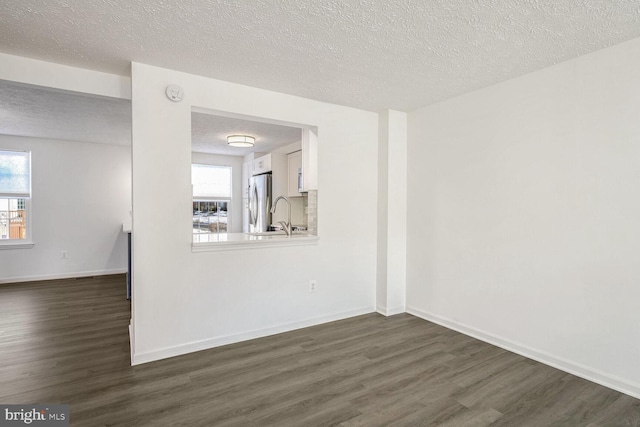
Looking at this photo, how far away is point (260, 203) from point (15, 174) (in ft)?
13.0

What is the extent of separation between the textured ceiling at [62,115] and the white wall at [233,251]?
0.74 metres

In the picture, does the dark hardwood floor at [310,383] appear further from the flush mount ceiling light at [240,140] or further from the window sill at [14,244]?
the flush mount ceiling light at [240,140]

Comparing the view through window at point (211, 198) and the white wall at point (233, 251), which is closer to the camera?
the white wall at point (233, 251)

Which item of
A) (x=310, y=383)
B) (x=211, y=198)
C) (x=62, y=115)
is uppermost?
(x=62, y=115)

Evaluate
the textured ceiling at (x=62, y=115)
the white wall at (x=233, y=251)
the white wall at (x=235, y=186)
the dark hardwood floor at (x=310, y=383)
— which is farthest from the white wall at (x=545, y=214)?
the white wall at (x=235, y=186)

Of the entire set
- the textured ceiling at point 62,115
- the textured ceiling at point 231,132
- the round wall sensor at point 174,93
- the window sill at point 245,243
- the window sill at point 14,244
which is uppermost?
the textured ceiling at point 62,115

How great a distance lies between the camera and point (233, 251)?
307 cm

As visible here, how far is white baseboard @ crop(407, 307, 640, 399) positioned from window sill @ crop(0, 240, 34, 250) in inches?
249

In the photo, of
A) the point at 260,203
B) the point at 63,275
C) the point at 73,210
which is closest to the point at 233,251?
the point at 260,203

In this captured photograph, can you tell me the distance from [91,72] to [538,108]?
3.69 m

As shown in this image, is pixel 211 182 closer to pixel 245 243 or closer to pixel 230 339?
pixel 245 243

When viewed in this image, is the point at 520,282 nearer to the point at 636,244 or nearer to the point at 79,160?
the point at 636,244

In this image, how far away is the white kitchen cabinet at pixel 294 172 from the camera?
17.5ft

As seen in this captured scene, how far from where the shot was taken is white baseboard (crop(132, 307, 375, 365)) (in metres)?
2.67
